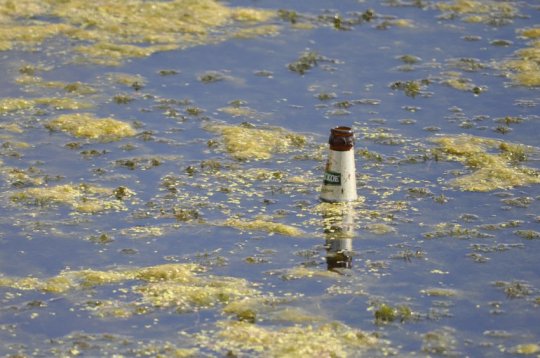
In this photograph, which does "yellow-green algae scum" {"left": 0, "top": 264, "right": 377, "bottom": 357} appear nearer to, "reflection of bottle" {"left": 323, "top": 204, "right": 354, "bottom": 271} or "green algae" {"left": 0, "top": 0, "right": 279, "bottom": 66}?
"reflection of bottle" {"left": 323, "top": 204, "right": 354, "bottom": 271}

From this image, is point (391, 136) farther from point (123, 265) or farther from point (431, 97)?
point (123, 265)

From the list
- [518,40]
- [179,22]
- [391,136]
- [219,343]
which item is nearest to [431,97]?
[391,136]

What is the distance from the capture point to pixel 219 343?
7055 millimetres

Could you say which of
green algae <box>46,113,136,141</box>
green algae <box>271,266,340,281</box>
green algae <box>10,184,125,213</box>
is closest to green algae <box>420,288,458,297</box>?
green algae <box>271,266,340,281</box>

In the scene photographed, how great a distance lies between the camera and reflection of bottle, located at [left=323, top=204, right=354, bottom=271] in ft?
27.0

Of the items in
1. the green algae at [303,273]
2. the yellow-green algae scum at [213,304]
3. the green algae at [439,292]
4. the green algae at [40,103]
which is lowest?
the yellow-green algae scum at [213,304]

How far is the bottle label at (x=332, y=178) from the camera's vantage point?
9086 mm

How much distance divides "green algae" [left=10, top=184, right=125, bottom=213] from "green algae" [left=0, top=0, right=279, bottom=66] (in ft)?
9.91

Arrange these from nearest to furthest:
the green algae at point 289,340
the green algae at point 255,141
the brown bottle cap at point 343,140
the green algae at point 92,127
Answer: the green algae at point 289,340
the brown bottle cap at point 343,140
the green algae at point 255,141
the green algae at point 92,127

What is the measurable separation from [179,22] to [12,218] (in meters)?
4.92

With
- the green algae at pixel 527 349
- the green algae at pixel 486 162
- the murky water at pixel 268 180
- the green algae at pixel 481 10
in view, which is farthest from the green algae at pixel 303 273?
the green algae at pixel 481 10

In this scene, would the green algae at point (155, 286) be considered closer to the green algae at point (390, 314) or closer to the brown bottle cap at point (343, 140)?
the green algae at point (390, 314)

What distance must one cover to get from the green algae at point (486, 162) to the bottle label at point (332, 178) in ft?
3.38

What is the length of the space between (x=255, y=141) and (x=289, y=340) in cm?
353
